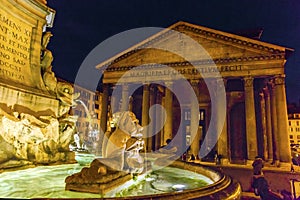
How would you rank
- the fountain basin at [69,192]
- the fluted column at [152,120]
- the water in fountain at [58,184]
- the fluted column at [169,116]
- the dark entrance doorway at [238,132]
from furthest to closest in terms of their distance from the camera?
the dark entrance doorway at [238,132], the fluted column at [152,120], the fluted column at [169,116], the water in fountain at [58,184], the fountain basin at [69,192]

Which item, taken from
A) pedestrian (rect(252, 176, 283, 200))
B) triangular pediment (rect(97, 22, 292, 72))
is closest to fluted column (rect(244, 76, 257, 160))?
triangular pediment (rect(97, 22, 292, 72))

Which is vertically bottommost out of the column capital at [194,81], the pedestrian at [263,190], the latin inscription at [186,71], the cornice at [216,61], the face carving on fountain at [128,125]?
the pedestrian at [263,190]

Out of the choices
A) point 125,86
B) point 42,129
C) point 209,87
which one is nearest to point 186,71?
point 209,87

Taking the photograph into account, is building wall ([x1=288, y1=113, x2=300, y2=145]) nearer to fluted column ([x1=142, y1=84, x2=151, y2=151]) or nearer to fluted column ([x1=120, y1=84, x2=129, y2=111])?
fluted column ([x1=142, y1=84, x2=151, y2=151])

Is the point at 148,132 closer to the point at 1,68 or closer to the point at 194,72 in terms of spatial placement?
the point at 194,72

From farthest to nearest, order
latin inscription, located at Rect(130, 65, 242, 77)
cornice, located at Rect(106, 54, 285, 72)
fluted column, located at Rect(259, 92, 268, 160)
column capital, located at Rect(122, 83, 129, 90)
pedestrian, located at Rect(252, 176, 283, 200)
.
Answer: column capital, located at Rect(122, 83, 129, 90) → fluted column, located at Rect(259, 92, 268, 160) → latin inscription, located at Rect(130, 65, 242, 77) → cornice, located at Rect(106, 54, 285, 72) → pedestrian, located at Rect(252, 176, 283, 200)

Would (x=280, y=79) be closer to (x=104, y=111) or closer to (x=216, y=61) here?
(x=216, y=61)

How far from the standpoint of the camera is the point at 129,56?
911 inches

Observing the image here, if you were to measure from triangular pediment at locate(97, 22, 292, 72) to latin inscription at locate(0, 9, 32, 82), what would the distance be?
57.7 feet

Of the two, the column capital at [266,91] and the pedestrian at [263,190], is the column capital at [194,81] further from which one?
the pedestrian at [263,190]

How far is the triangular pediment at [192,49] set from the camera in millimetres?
19016

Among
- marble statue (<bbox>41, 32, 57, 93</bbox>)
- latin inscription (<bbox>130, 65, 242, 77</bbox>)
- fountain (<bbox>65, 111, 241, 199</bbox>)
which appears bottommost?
fountain (<bbox>65, 111, 241, 199</bbox>)

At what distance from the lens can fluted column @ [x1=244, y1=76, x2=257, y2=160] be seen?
685 inches

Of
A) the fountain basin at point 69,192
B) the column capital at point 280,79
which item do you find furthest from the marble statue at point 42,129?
the column capital at point 280,79
